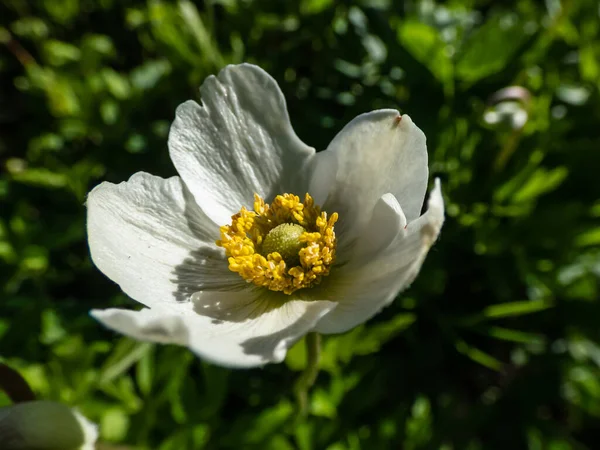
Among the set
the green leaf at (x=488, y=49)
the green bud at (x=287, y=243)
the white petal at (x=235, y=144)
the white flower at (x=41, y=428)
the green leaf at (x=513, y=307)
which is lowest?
the green leaf at (x=513, y=307)

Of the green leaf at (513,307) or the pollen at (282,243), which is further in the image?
the green leaf at (513,307)

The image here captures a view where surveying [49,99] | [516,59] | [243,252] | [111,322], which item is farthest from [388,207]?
[49,99]

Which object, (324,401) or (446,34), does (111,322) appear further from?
(446,34)

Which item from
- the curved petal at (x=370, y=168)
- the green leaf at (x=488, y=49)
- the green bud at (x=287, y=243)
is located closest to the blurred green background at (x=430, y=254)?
the green leaf at (x=488, y=49)

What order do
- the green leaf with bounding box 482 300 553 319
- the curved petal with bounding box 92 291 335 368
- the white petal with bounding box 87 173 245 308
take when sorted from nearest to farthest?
the curved petal with bounding box 92 291 335 368
the white petal with bounding box 87 173 245 308
the green leaf with bounding box 482 300 553 319

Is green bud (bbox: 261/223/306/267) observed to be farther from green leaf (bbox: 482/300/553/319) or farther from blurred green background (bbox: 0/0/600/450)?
green leaf (bbox: 482/300/553/319)

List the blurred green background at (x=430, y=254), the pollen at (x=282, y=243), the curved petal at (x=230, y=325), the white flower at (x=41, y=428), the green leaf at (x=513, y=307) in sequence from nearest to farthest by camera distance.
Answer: the curved petal at (x=230, y=325) < the white flower at (x=41, y=428) < the pollen at (x=282, y=243) < the blurred green background at (x=430, y=254) < the green leaf at (x=513, y=307)

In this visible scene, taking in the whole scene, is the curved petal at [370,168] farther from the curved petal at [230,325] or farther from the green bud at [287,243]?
the curved petal at [230,325]

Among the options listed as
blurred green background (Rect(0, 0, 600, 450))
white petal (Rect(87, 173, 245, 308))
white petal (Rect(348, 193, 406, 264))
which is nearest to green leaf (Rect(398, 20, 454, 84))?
blurred green background (Rect(0, 0, 600, 450))
